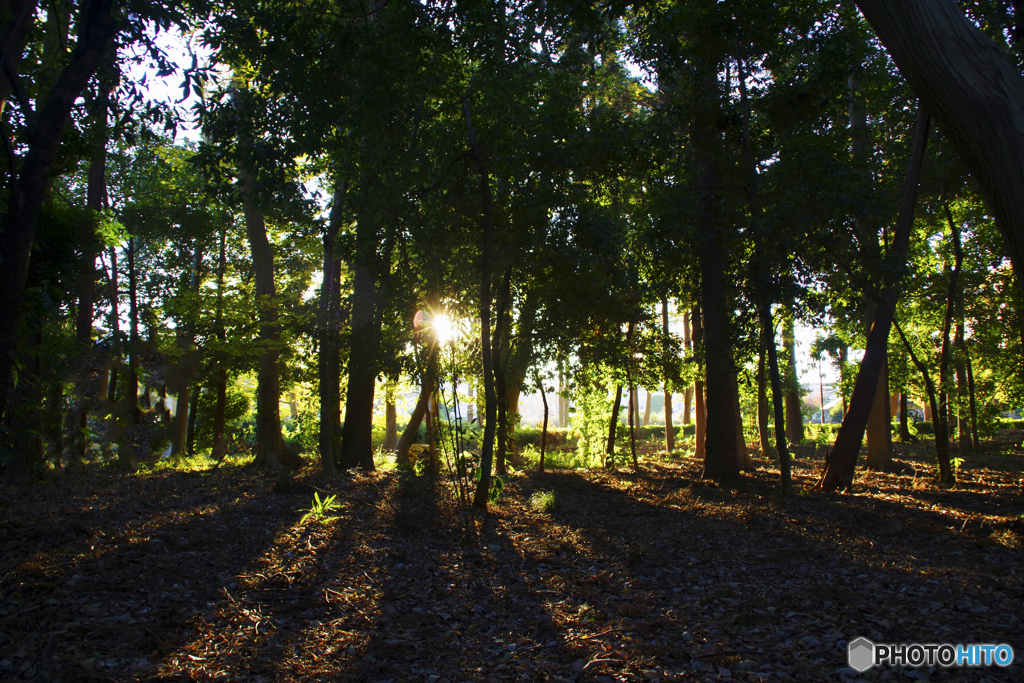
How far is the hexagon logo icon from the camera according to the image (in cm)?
351

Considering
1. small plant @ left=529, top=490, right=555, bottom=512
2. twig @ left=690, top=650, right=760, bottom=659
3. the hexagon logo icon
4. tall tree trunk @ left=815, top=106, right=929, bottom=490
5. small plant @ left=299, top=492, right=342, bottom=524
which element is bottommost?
twig @ left=690, top=650, right=760, bottom=659

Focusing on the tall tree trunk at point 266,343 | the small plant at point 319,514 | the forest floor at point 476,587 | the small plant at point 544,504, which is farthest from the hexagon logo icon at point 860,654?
the tall tree trunk at point 266,343

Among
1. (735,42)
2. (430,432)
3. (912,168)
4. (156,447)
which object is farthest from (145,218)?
(912,168)

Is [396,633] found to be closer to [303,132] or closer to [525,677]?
[525,677]

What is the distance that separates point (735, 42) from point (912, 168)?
3.77 m

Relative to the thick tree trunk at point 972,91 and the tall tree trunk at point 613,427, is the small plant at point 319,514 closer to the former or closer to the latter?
the thick tree trunk at point 972,91

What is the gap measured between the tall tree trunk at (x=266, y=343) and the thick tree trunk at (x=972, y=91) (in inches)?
488

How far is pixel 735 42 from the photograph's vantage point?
9.26 m

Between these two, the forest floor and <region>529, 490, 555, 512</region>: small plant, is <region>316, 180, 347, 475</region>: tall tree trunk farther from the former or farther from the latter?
<region>529, 490, 555, 512</region>: small plant

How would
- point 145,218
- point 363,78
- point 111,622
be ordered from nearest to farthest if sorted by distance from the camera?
point 111,622, point 363,78, point 145,218

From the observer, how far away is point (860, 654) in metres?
3.67

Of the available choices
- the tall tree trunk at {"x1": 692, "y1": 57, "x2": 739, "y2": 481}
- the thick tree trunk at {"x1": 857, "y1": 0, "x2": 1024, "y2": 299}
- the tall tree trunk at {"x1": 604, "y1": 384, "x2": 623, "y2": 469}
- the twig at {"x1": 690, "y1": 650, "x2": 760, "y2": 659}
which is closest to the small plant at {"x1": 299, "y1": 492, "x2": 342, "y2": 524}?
the twig at {"x1": 690, "y1": 650, "x2": 760, "y2": 659}

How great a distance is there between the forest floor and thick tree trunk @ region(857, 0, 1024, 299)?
8.99 feet

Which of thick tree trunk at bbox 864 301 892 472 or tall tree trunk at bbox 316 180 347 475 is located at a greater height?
tall tree trunk at bbox 316 180 347 475
